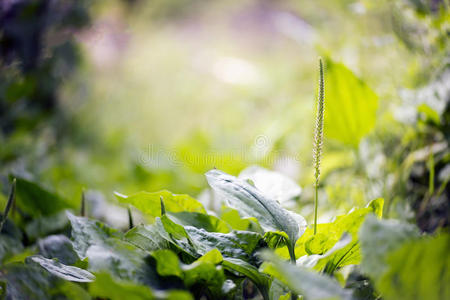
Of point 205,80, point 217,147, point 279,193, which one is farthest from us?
point 205,80

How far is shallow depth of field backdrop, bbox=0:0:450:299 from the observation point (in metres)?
0.71

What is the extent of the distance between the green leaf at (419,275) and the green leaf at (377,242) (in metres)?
0.02

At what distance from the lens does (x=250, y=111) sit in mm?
1939

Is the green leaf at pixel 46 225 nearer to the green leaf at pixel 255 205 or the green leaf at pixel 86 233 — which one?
the green leaf at pixel 86 233

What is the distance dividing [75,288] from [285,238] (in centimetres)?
21

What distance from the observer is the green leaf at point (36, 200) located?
62cm

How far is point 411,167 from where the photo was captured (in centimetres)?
78

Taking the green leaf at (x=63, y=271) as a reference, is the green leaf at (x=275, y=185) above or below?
above

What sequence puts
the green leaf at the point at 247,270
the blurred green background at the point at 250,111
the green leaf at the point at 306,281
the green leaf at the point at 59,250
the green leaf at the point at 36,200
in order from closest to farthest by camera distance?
1. the green leaf at the point at 306,281
2. the green leaf at the point at 247,270
3. the green leaf at the point at 59,250
4. the green leaf at the point at 36,200
5. the blurred green background at the point at 250,111

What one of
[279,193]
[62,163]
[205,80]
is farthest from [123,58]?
[279,193]

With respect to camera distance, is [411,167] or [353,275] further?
[411,167]

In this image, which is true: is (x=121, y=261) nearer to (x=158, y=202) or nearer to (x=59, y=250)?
(x=158, y=202)

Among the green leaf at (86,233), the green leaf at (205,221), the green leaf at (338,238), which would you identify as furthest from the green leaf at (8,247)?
the green leaf at (338,238)

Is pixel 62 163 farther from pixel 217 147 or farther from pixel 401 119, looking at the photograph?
pixel 401 119
